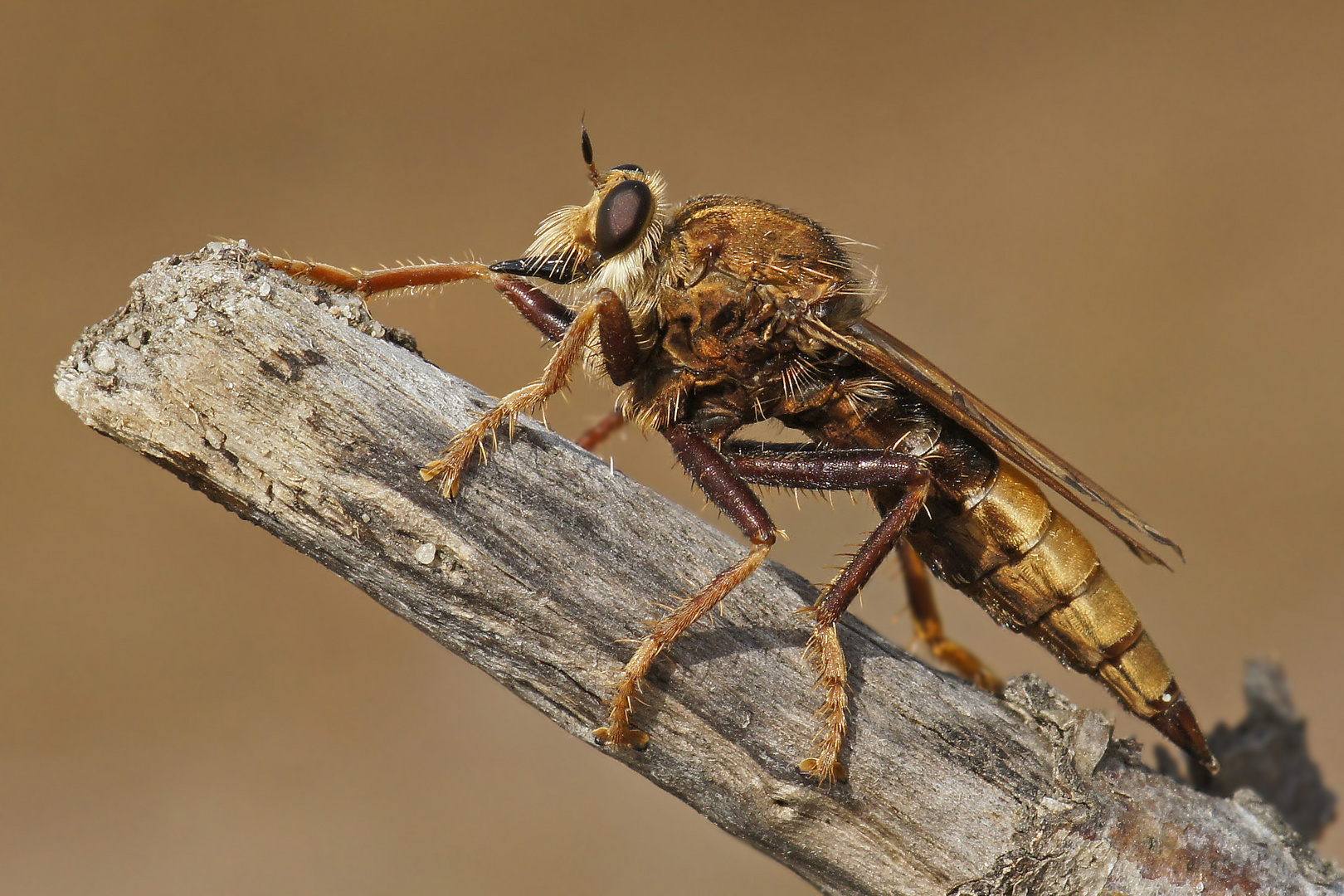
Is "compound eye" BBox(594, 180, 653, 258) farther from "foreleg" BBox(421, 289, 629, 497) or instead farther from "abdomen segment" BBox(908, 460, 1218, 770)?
"abdomen segment" BBox(908, 460, 1218, 770)

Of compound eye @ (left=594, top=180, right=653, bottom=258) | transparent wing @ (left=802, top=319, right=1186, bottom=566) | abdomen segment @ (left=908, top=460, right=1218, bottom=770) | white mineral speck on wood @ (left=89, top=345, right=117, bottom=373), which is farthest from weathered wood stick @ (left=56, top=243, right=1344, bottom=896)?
compound eye @ (left=594, top=180, right=653, bottom=258)

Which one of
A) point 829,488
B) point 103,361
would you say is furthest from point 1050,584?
point 103,361

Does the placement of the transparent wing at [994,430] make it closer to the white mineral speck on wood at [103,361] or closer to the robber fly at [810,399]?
the robber fly at [810,399]

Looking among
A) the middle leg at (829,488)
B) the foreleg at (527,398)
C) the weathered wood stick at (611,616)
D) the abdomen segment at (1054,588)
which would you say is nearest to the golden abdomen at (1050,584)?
the abdomen segment at (1054,588)

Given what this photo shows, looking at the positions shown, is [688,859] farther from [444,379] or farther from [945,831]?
[444,379]

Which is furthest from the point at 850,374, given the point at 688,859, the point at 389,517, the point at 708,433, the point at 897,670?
the point at 688,859

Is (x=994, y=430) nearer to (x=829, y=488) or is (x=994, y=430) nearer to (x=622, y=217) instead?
(x=829, y=488)
